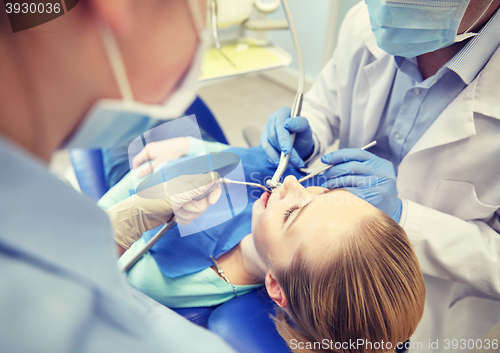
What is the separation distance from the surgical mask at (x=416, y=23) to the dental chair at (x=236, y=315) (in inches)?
18.9

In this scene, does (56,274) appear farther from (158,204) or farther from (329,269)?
(329,269)

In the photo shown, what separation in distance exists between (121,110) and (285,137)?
65 cm

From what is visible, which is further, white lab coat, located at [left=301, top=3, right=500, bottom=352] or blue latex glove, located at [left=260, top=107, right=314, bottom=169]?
blue latex glove, located at [left=260, top=107, right=314, bottom=169]

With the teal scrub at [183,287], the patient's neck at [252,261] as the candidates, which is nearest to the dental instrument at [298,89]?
the patient's neck at [252,261]

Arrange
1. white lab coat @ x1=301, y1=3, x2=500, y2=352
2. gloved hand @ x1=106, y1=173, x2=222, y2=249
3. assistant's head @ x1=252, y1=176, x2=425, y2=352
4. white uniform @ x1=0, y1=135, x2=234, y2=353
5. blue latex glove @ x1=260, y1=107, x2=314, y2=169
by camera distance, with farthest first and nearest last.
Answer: blue latex glove @ x1=260, y1=107, x2=314, y2=169, white lab coat @ x1=301, y1=3, x2=500, y2=352, assistant's head @ x1=252, y1=176, x2=425, y2=352, gloved hand @ x1=106, y1=173, x2=222, y2=249, white uniform @ x1=0, y1=135, x2=234, y2=353

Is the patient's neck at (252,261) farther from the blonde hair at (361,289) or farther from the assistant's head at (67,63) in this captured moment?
the assistant's head at (67,63)

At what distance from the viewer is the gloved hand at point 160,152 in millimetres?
564

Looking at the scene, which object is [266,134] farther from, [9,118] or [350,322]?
[9,118]

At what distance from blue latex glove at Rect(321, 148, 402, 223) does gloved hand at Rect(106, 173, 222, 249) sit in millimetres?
337

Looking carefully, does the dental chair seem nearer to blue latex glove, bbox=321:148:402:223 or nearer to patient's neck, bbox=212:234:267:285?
patient's neck, bbox=212:234:267:285

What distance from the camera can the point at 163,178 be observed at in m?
0.54

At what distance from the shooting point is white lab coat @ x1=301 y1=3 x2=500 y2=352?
2.37 ft

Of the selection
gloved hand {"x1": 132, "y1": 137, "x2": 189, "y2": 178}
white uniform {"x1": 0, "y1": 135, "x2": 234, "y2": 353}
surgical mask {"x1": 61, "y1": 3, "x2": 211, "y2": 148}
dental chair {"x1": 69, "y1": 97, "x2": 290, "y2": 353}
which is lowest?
dental chair {"x1": 69, "y1": 97, "x2": 290, "y2": 353}

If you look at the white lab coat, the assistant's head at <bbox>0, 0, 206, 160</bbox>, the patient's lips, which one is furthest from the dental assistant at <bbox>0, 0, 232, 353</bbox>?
the white lab coat
